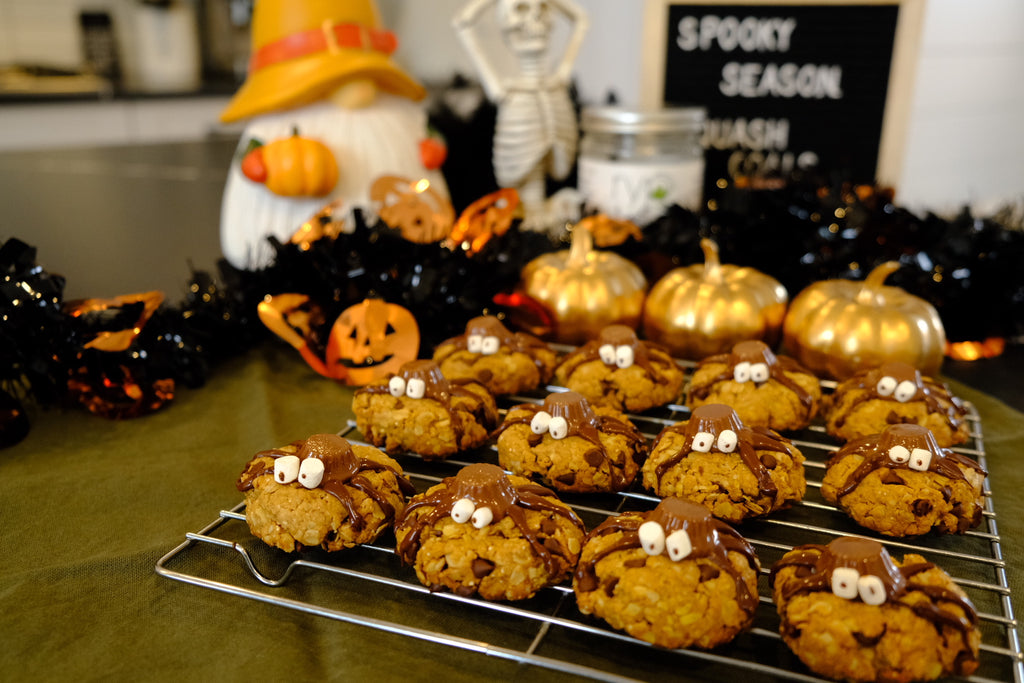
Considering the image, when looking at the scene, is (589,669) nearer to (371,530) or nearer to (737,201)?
(371,530)

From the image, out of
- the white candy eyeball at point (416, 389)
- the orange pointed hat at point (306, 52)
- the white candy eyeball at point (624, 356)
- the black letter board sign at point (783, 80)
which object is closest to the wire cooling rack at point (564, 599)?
the white candy eyeball at point (416, 389)

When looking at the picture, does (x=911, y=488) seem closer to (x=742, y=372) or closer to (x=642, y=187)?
(x=742, y=372)

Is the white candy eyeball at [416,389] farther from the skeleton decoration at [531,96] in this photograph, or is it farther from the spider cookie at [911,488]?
the skeleton decoration at [531,96]

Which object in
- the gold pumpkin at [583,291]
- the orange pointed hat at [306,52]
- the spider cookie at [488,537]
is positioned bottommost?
the spider cookie at [488,537]

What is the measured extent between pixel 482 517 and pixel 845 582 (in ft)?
1.18

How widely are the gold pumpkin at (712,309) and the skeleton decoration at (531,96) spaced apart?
0.44m

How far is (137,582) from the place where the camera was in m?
0.90

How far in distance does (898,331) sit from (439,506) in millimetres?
832

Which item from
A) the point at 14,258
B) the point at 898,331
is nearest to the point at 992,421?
the point at 898,331

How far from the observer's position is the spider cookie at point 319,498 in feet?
2.94

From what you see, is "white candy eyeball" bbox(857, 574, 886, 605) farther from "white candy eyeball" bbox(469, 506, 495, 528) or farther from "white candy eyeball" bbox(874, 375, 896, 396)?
"white candy eyeball" bbox(874, 375, 896, 396)

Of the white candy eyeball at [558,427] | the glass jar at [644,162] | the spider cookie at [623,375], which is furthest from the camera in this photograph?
the glass jar at [644,162]

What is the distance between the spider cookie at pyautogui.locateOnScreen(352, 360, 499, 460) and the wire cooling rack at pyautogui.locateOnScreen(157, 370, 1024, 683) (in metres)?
0.06

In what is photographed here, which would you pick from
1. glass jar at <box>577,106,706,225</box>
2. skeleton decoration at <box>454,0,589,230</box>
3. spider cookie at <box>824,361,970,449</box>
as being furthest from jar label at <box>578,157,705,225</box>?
spider cookie at <box>824,361,970,449</box>
